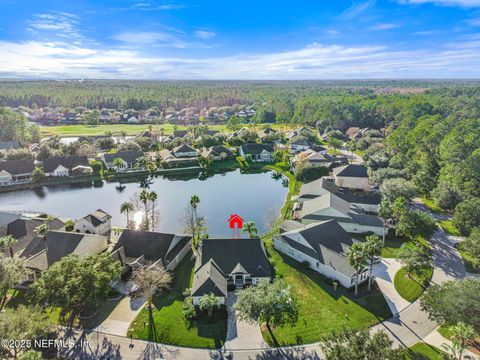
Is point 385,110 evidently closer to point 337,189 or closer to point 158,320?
point 337,189

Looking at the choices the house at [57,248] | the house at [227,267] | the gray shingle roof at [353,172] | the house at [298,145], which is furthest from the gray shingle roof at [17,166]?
the house at [298,145]

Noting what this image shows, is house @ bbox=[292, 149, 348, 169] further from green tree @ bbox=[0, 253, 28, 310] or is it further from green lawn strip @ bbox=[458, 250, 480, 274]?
green tree @ bbox=[0, 253, 28, 310]

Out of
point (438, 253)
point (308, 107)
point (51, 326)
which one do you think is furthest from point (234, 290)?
point (308, 107)

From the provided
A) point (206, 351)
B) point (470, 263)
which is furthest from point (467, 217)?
point (206, 351)

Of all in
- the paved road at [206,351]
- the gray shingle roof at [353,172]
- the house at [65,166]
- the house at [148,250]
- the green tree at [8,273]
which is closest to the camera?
the paved road at [206,351]

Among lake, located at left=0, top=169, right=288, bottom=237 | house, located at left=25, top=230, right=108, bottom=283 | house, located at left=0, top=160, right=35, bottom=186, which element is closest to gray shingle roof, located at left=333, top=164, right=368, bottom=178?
lake, located at left=0, top=169, right=288, bottom=237

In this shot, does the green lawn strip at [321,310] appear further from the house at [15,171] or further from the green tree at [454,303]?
the house at [15,171]

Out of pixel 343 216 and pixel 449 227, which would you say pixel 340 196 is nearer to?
pixel 343 216
